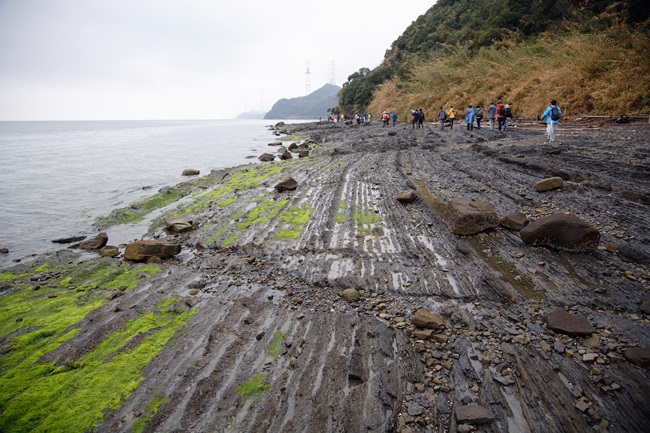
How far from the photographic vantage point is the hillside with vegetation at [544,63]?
19.9m

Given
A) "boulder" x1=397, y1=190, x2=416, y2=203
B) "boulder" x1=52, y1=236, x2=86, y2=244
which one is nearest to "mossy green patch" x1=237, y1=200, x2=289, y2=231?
"boulder" x1=397, y1=190, x2=416, y2=203

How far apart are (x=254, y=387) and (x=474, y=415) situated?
8.71ft

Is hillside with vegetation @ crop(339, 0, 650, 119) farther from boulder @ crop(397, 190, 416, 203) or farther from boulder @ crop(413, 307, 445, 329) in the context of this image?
boulder @ crop(413, 307, 445, 329)

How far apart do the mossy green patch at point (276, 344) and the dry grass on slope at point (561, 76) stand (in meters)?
24.0

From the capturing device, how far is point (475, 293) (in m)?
5.88

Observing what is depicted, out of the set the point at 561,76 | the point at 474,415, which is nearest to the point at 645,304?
the point at 474,415

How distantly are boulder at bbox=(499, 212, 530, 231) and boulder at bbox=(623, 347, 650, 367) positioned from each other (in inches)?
163

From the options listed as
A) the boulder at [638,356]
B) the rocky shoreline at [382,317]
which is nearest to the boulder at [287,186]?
the rocky shoreline at [382,317]

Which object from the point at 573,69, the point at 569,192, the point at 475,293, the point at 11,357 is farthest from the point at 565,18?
the point at 11,357

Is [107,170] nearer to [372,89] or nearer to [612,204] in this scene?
[612,204]

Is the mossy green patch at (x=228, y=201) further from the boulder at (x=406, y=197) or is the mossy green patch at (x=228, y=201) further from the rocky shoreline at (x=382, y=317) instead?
the boulder at (x=406, y=197)

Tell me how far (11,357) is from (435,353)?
264 inches

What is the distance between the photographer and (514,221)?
26.2 feet

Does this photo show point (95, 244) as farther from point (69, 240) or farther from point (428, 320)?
Result: point (428, 320)
